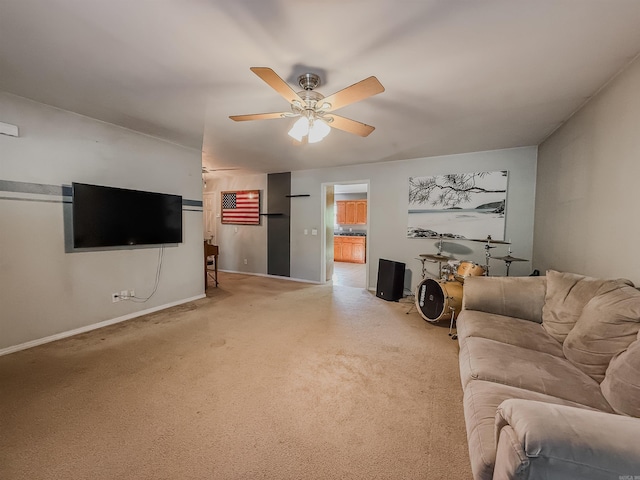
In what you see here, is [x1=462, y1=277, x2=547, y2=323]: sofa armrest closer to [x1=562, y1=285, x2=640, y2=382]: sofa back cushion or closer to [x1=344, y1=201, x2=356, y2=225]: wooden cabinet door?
[x1=562, y1=285, x2=640, y2=382]: sofa back cushion

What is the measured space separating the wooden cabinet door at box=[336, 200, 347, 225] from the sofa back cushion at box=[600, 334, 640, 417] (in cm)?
793

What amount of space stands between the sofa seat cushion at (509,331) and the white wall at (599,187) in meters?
0.68

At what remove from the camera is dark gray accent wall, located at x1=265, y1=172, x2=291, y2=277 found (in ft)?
19.4

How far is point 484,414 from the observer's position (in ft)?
3.81

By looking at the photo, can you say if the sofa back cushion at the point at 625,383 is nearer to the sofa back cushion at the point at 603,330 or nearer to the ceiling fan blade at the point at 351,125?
the sofa back cushion at the point at 603,330

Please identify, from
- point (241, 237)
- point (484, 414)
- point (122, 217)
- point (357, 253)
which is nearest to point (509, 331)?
point (484, 414)

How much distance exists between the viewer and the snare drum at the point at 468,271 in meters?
3.29

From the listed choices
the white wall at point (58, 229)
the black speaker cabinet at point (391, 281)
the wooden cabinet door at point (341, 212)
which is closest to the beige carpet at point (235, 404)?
the white wall at point (58, 229)

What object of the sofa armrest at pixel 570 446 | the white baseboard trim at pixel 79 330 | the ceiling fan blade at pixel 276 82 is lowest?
the white baseboard trim at pixel 79 330

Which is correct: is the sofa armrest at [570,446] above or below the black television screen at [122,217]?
below

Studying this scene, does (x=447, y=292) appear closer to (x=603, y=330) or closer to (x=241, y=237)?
(x=603, y=330)

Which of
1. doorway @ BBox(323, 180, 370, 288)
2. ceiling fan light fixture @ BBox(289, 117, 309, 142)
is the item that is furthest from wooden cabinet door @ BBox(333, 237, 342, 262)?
ceiling fan light fixture @ BBox(289, 117, 309, 142)

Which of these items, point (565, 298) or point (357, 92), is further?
point (565, 298)

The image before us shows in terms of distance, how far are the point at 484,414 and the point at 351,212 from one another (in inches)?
316
